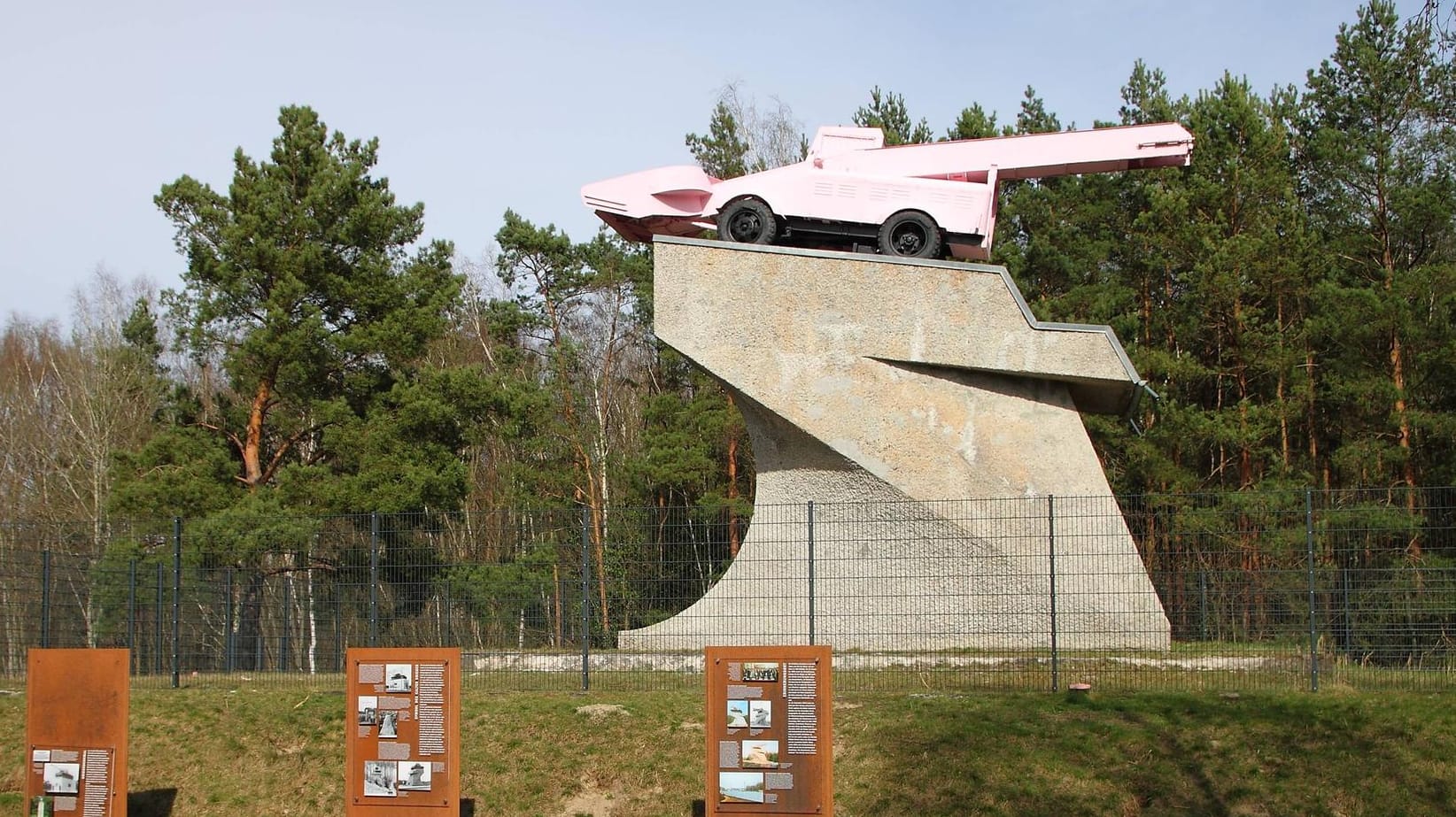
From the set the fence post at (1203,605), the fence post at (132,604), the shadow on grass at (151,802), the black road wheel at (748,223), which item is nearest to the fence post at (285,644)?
the fence post at (132,604)

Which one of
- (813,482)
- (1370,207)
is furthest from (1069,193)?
(813,482)

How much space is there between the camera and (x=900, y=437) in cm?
1545

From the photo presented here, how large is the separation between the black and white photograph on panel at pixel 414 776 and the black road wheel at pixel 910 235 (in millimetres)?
8342

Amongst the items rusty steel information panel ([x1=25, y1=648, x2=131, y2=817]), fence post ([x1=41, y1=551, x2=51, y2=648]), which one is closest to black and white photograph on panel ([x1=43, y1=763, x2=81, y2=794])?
rusty steel information panel ([x1=25, y1=648, x2=131, y2=817])

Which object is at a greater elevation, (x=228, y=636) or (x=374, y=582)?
(x=374, y=582)

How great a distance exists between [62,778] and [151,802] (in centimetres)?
130

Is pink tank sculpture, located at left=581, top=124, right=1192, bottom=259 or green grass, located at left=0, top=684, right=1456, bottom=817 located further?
pink tank sculpture, located at left=581, top=124, right=1192, bottom=259

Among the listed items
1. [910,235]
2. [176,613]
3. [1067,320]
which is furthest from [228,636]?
[1067,320]

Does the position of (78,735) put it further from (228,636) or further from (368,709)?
(228,636)

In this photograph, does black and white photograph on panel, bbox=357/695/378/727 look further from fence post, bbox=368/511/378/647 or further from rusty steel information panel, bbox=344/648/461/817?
fence post, bbox=368/511/378/647

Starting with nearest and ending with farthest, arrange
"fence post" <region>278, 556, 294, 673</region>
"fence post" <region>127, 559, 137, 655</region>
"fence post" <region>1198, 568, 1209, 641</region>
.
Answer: "fence post" <region>1198, 568, 1209, 641</region> → "fence post" <region>278, 556, 294, 673</region> → "fence post" <region>127, 559, 137, 655</region>

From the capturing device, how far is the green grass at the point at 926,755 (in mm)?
10297

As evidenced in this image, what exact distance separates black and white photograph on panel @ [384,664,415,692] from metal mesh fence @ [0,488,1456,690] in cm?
375

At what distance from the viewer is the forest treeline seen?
80.5 feet
